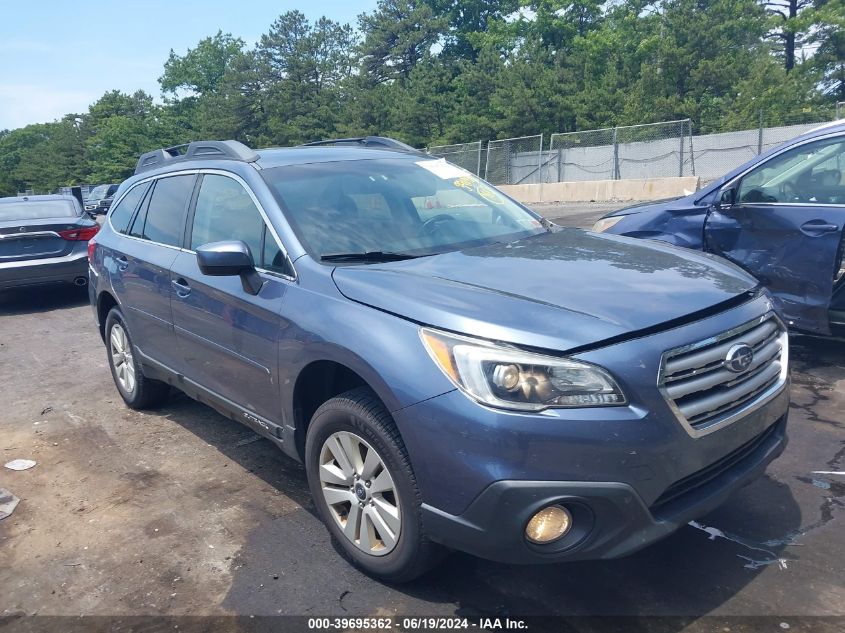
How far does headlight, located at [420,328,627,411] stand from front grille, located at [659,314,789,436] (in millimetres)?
227

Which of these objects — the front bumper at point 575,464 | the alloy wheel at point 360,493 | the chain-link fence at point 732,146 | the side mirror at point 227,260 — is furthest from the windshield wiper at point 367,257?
the chain-link fence at point 732,146

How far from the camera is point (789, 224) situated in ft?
17.3

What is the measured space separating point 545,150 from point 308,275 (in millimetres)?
27045

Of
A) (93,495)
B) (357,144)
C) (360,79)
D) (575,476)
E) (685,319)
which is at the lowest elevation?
(93,495)

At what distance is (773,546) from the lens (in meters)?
3.20

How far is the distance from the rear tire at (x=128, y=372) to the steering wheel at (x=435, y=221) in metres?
2.49

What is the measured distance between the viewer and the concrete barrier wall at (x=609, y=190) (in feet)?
72.4

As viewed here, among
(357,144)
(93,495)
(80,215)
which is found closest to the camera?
(93,495)

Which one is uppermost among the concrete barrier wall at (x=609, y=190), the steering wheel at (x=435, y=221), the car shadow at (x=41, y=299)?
the steering wheel at (x=435, y=221)

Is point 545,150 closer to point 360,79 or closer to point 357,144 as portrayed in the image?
point 357,144

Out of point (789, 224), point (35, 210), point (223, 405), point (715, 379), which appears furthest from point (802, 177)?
point (35, 210)

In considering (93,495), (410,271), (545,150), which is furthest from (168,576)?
(545,150)

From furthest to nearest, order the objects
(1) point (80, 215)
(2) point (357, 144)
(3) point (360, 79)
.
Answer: (3) point (360, 79) < (1) point (80, 215) < (2) point (357, 144)

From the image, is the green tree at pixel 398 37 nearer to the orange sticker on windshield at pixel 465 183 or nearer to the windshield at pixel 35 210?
the windshield at pixel 35 210
